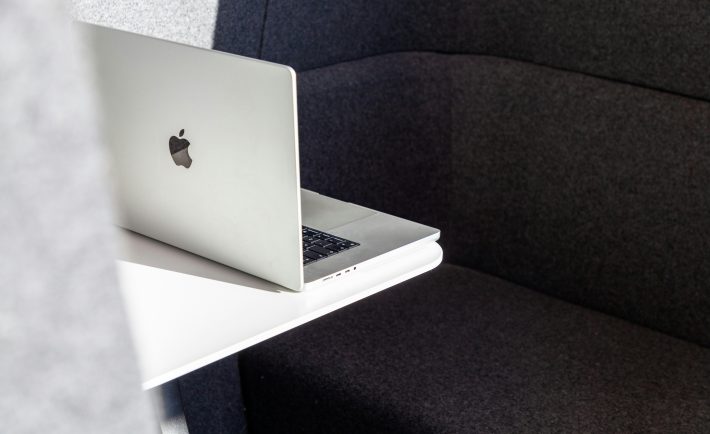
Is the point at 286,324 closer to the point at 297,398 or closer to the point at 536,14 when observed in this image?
the point at 297,398

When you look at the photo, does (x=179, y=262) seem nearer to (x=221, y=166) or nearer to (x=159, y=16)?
(x=221, y=166)

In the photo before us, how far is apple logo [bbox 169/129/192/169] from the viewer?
928 mm

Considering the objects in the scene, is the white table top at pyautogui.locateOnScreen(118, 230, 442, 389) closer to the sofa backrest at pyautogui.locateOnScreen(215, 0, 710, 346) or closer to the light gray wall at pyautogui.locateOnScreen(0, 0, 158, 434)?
the sofa backrest at pyautogui.locateOnScreen(215, 0, 710, 346)

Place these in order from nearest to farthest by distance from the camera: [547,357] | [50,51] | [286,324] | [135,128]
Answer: [50,51] → [286,324] → [135,128] → [547,357]

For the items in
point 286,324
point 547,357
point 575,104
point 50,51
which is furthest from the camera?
point 575,104

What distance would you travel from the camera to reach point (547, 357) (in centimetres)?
129

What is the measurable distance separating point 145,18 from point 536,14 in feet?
2.19

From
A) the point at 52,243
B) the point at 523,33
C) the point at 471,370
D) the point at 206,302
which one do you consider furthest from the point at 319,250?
the point at 52,243

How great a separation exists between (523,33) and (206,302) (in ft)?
2.90

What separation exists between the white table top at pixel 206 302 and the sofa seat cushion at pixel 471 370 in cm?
29

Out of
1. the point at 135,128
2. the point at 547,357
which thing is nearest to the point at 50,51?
the point at 135,128

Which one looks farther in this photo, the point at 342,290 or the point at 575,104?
the point at 575,104

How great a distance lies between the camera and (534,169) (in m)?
1.51

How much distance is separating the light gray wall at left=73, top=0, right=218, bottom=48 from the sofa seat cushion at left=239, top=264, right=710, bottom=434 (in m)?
0.52
